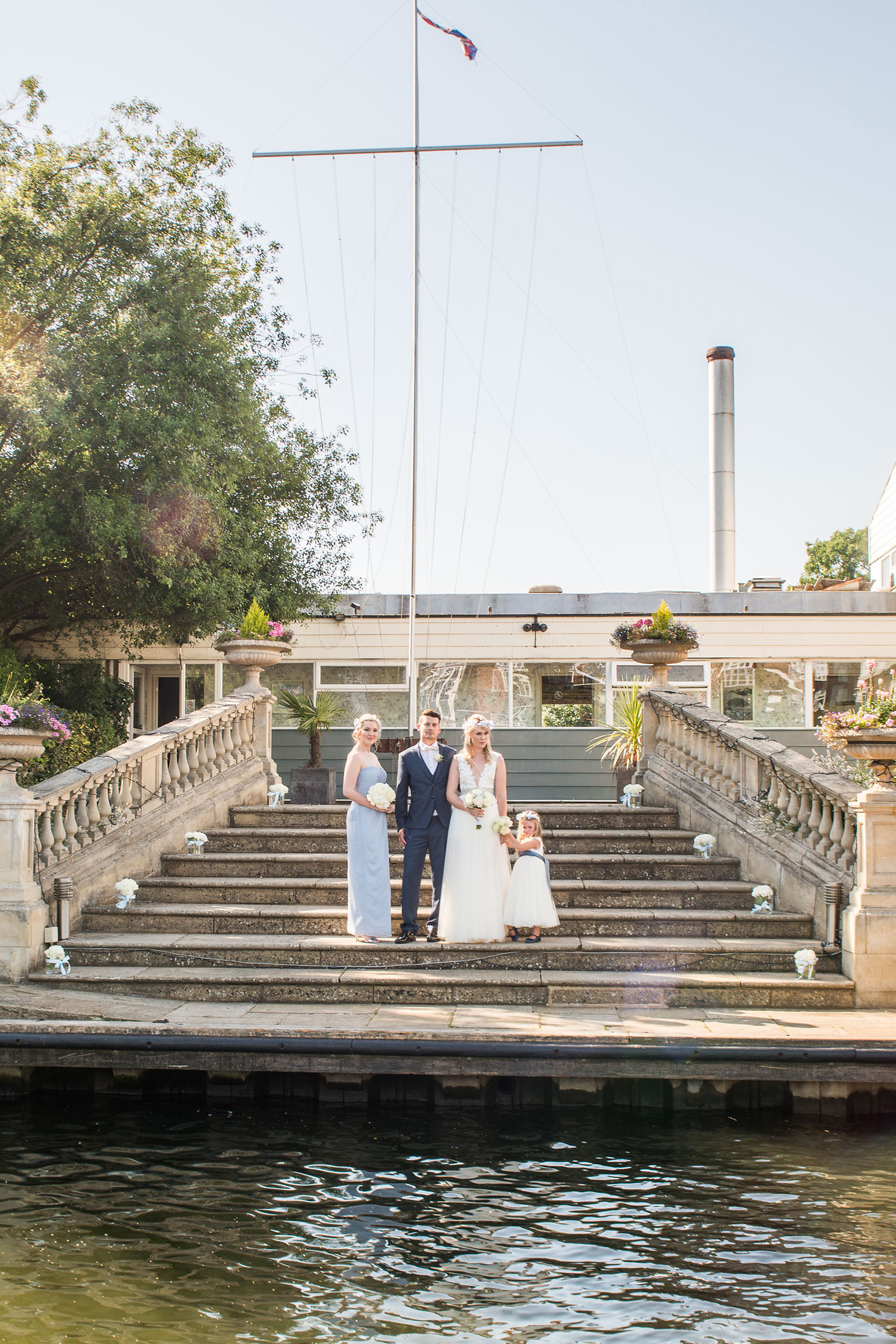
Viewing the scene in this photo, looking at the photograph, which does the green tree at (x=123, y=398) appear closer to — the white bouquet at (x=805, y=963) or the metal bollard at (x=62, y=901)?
the metal bollard at (x=62, y=901)

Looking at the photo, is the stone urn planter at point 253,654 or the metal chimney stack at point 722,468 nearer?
the stone urn planter at point 253,654

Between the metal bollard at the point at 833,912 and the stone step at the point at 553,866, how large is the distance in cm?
155

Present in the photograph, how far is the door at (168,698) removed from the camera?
18594mm

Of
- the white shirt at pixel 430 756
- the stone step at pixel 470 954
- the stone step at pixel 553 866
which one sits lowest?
the stone step at pixel 470 954

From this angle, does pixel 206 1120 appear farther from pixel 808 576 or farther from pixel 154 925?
pixel 808 576

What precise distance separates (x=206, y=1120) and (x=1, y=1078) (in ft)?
4.91

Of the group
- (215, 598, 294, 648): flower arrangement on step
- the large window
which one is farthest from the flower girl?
the large window

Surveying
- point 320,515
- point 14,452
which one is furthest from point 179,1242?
point 320,515

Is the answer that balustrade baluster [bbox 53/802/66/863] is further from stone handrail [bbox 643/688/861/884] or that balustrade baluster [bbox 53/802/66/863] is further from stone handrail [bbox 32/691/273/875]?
stone handrail [bbox 643/688/861/884]

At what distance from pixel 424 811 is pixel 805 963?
3032 mm

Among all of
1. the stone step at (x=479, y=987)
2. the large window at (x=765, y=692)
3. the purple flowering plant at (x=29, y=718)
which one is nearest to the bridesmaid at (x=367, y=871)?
the stone step at (x=479, y=987)

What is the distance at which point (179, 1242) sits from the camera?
5035 mm

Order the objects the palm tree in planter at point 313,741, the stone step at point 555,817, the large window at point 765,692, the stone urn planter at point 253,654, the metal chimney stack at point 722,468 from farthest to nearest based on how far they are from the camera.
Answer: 1. the metal chimney stack at point 722,468
2. the large window at point 765,692
3. the palm tree in planter at point 313,741
4. the stone urn planter at point 253,654
5. the stone step at point 555,817

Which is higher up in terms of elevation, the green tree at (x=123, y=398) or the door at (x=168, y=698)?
the green tree at (x=123, y=398)
